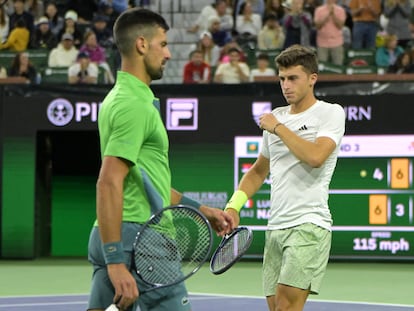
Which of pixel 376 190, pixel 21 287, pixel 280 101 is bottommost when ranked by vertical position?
pixel 21 287

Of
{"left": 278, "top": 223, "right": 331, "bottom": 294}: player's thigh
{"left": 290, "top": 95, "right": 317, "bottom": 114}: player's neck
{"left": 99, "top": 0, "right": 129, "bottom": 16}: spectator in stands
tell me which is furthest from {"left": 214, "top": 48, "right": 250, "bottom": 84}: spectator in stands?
{"left": 278, "top": 223, "right": 331, "bottom": 294}: player's thigh

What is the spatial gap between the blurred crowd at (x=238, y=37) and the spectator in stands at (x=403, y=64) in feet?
0.05

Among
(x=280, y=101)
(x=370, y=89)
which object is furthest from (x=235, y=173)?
(x=370, y=89)

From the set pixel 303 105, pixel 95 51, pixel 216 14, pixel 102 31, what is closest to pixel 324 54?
pixel 216 14

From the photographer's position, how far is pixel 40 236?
15562 millimetres

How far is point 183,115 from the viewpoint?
14.8 metres

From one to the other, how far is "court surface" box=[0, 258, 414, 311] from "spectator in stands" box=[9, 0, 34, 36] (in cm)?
492

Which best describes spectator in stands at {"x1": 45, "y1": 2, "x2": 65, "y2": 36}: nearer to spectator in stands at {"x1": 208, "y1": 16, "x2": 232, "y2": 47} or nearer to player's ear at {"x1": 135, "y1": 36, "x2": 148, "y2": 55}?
spectator in stands at {"x1": 208, "y1": 16, "x2": 232, "y2": 47}

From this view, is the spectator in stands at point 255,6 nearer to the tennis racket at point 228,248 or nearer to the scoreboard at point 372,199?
the scoreboard at point 372,199

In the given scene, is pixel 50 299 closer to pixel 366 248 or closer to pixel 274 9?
pixel 366 248

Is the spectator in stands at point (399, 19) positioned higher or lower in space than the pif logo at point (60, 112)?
higher

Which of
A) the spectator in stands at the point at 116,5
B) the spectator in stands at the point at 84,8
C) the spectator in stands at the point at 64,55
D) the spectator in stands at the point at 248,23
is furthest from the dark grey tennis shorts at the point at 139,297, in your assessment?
the spectator in stands at the point at 84,8

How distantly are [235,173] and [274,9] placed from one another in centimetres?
418

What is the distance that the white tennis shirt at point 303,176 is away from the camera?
233 inches
